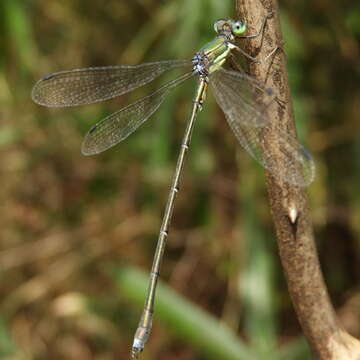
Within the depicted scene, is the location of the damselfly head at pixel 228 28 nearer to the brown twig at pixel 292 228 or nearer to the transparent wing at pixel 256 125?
the transparent wing at pixel 256 125

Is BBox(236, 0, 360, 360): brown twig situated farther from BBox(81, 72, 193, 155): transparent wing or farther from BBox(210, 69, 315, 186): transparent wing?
BBox(81, 72, 193, 155): transparent wing

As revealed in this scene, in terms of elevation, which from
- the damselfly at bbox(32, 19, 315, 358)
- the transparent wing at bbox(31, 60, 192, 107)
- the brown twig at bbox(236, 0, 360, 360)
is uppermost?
the transparent wing at bbox(31, 60, 192, 107)

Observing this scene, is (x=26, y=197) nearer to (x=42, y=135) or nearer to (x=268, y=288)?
(x=42, y=135)

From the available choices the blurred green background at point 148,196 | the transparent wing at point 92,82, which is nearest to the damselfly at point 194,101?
the transparent wing at point 92,82

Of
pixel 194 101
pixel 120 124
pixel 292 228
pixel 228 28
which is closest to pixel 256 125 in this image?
pixel 292 228

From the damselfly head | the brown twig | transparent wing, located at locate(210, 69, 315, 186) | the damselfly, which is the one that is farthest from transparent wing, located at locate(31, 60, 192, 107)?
the brown twig

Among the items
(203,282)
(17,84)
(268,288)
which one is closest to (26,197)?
(17,84)
